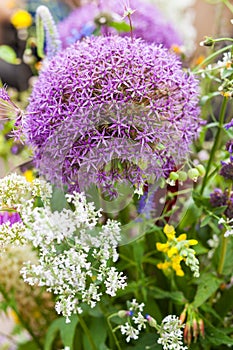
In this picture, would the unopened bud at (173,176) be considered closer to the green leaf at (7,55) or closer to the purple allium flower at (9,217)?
the purple allium flower at (9,217)

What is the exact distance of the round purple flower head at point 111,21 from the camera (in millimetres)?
594

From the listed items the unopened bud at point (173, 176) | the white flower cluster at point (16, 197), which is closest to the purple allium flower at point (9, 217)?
the white flower cluster at point (16, 197)

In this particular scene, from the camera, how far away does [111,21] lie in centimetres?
58

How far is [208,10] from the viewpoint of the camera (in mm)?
1490

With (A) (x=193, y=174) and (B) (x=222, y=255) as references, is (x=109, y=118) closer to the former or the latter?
(A) (x=193, y=174)

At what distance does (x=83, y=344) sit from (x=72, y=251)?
200mm

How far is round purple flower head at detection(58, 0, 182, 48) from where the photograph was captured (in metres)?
0.59

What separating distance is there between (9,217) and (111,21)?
0.87 ft

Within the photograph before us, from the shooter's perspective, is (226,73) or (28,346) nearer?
(226,73)

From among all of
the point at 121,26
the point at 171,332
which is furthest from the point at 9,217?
the point at 121,26

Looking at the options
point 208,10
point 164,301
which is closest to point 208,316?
point 164,301

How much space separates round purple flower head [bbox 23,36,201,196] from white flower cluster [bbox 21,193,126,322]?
0.10ft

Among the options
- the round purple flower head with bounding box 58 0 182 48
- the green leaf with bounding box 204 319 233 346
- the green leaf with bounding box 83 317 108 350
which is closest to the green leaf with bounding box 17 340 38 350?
the green leaf with bounding box 83 317 108 350

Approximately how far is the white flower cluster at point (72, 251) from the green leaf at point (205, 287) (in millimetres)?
107
